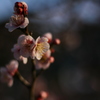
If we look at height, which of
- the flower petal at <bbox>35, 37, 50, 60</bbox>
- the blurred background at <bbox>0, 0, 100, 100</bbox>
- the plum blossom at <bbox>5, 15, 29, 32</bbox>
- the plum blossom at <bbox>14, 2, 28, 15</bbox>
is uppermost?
the plum blossom at <bbox>14, 2, 28, 15</bbox>

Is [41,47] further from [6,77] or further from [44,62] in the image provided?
[6,77]

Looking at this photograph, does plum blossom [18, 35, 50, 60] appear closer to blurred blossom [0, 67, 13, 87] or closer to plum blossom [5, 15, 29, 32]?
plum blossom [5, 15, 29, 32]

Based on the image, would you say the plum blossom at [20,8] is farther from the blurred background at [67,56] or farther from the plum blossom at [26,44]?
the blurred background at [67,56]

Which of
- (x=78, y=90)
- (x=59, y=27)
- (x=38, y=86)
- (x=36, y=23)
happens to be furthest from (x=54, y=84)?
(x=36, y=23)

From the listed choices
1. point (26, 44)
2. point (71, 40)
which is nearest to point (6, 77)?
point (26, 44)

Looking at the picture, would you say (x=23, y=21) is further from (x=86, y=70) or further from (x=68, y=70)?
(x=68, y=70)

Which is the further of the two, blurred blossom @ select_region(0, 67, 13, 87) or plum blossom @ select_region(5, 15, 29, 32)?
blurred blossom @ select_region(0, 67, 13, 87)

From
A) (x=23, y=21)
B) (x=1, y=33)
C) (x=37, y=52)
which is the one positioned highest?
(x=23, y=21)

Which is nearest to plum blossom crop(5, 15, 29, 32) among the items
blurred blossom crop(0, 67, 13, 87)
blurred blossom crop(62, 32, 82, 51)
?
blurred blossom crop(0, 67, 13, 87)

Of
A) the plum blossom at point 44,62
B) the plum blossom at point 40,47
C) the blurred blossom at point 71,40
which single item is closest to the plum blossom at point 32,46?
the plum blossom at point 40,47

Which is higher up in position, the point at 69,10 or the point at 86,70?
the point at 69,10

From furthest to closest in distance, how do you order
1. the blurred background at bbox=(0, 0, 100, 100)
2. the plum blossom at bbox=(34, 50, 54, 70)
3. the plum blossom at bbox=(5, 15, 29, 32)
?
1. the blurred background at bbox=(0, 0, 100, 100)
2. the plum blossom at bbox=(34, 50, 54, 70)
3. the plum blossom at bbox=(5, 15, 29, 32)
